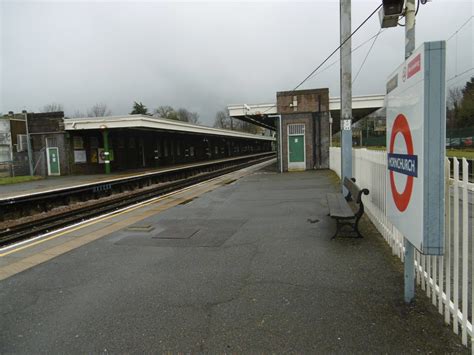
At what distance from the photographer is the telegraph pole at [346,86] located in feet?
32.7

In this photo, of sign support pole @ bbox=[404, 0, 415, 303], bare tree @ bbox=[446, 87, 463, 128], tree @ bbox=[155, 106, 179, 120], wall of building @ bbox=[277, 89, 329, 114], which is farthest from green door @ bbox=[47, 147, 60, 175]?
tree @ bbox=[155, 106, 179, 120]

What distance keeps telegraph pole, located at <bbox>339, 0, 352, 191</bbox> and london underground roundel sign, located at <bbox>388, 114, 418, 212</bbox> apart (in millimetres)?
6352

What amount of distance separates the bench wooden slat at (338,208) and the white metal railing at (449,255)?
57 cm

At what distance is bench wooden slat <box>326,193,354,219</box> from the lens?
609cm

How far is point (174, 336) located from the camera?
3.23m

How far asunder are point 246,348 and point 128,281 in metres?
2.27

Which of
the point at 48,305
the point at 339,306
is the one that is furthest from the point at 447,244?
the point at 48,305

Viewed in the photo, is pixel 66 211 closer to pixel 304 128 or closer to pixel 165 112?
pixel 304 128

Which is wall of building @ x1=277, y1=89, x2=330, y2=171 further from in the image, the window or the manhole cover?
the window

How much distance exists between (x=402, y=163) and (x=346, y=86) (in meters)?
7.47

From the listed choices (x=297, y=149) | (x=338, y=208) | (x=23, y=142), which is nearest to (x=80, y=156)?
(x=23, y=142)

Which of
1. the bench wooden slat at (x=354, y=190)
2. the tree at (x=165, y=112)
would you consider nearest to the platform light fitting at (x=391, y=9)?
the bench wooden slat at (x=354, y=190)

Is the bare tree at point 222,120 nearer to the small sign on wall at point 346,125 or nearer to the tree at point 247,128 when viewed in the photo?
the tree at point 247,128

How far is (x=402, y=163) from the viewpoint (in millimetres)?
3305
